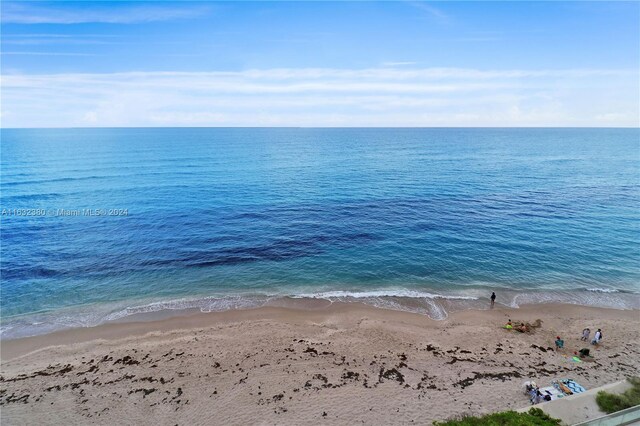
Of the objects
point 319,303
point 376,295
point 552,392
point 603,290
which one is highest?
point 603,290

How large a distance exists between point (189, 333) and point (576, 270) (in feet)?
135

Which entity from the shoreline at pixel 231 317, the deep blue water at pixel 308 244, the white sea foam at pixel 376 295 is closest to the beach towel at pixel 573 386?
A: the shoreline at pixel 231 317

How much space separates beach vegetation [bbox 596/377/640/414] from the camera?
16672 millimetres

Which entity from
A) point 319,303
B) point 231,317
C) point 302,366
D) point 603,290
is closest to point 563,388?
point 302,366

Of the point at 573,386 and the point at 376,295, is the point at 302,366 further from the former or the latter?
the point at 573,386

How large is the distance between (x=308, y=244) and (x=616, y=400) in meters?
30.8

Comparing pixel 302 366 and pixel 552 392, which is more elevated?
pixel 552 392

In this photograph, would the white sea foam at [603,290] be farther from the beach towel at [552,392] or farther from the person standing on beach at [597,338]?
the beach towel at [552,392]

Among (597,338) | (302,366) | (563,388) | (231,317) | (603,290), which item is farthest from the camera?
(603,290)

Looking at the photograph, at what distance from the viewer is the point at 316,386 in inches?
786

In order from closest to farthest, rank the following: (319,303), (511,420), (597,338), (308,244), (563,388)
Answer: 1. (511,420)
2. (563,388)
3. (597,338)
4. (319,303)
5. (308,244)

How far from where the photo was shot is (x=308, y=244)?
137ft

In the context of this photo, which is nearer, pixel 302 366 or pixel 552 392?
pixel 552 392

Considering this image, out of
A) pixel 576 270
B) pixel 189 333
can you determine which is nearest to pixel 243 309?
pixel 189 333
